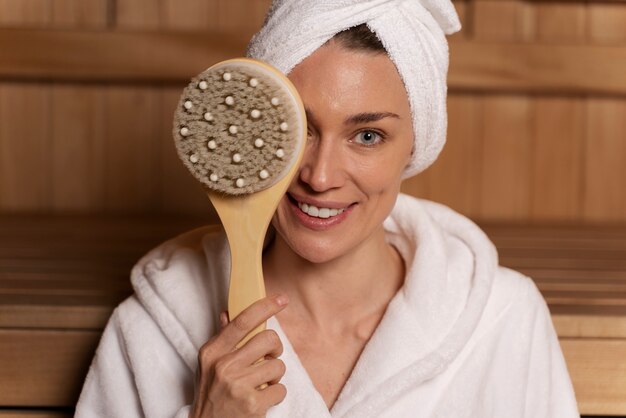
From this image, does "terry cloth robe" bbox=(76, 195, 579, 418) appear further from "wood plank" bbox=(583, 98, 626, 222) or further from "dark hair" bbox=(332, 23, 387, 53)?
"wood plank" bbox=(583, 98, 626, 222)

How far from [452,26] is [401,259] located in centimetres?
36

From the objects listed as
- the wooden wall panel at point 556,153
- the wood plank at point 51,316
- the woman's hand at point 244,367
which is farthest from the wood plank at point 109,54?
the woman's hand at point 244,367

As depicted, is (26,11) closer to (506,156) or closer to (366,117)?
(506,156)

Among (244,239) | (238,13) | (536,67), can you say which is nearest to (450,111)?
(536,67)

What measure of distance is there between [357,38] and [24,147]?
65.0 inches

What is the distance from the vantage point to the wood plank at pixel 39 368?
58.7 inches

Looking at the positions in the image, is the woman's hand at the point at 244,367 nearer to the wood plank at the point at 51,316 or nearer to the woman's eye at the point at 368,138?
the woman's eye at the point at 368,138

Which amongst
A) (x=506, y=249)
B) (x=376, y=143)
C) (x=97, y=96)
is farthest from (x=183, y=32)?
(x=376, y=143)

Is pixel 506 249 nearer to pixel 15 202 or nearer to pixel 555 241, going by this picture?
pixel 555 241

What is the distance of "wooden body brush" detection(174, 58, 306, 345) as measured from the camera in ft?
3.42

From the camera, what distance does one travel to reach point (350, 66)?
1.18m

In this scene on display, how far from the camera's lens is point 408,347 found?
1.28 metres

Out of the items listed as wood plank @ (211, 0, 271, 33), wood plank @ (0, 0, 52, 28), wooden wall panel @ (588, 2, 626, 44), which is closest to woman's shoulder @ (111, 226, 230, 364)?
wood plank @ (211, 0, 271, 33)

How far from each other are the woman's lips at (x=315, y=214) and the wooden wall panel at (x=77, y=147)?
150 cm
